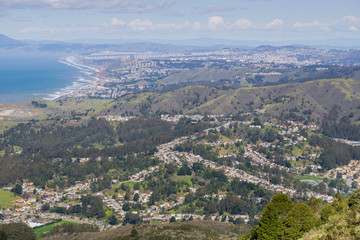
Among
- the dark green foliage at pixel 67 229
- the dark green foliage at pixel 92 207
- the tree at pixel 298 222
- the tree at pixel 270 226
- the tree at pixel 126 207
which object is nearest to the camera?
the tree at pixel 270 226

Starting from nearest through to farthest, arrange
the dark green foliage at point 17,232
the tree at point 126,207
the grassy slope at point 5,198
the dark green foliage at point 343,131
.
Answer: the dark green foliage at point 17,232 < the tree at point 126,207 < the grassy slope at point 5,198 < the dark green foliage at point 343,131

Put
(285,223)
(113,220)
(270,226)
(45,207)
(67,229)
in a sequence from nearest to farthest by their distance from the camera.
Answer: (270,226) < (285,223) < (67,229) < (113,220) < (45,207)

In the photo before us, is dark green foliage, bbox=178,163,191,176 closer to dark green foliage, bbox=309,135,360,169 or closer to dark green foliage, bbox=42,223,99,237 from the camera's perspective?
dark green foliage, bbox=42,223,99,237

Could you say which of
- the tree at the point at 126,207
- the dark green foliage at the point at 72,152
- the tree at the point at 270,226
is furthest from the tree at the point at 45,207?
the tree at the point at 270,226

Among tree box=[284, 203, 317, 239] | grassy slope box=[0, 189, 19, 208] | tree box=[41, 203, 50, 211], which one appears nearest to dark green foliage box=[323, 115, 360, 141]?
tree box=[41, 203, 50, 211]

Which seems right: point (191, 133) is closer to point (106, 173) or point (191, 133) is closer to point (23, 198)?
point (106, 173)

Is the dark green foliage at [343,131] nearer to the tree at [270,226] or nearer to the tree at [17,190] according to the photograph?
the tree at [17,190]

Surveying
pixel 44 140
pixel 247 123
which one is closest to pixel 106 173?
pixel 44 140

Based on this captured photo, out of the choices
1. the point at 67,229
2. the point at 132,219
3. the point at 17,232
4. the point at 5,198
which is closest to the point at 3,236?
the point at 17,232

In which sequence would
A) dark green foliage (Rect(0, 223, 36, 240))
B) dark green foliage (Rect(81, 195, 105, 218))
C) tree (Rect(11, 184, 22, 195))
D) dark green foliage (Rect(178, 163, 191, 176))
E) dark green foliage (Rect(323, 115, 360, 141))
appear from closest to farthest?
dark green foliage (Rect(0, 223, 36, 240)) < dark green foliage (Rect(81, 195, 105, 218)) < tree (Rect(11, 184, 22, 195)) < dark green foliage (Rect(178, 163, 191, 176)) < dark green foliage (Rect(323, 115, 360, 141))

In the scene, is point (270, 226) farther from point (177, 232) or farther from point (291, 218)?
point (177, 232)

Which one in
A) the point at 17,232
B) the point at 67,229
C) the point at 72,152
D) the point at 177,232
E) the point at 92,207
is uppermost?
the point at 177,232
